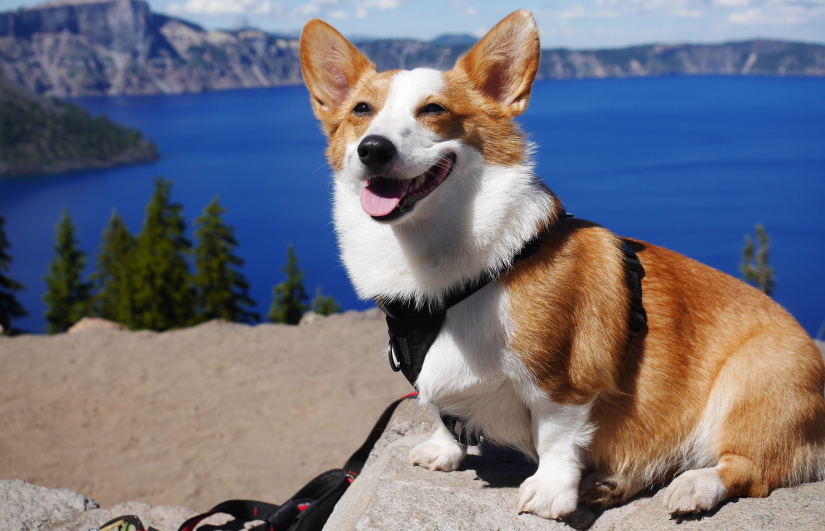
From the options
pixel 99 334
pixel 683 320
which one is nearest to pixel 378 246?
pixel 683 320

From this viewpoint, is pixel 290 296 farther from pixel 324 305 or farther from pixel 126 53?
pixel 126 53

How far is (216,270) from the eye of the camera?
32.6 meters

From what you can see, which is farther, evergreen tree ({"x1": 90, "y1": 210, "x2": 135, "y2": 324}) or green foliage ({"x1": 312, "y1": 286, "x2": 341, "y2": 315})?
green foliage ({"x1": 312, "y1": 286, "x2": 341, "y2": 315})

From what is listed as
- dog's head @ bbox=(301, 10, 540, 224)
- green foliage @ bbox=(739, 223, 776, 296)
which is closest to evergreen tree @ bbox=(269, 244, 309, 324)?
green foliage @ bbox=(739, 223, 776, 296)

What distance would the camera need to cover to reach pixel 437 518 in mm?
2777

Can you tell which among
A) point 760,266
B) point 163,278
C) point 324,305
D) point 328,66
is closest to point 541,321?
point 328,66

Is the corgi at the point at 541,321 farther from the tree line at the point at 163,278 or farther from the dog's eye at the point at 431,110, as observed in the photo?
the tree line at the point at 163,278

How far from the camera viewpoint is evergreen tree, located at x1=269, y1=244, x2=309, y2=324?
1519 inches

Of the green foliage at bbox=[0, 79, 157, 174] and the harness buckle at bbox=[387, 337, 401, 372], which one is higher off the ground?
the harness buckle at bbox=[387, 337, 401, 372]

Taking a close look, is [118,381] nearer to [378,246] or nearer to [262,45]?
[378,246]

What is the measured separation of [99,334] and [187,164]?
10388 centimetres

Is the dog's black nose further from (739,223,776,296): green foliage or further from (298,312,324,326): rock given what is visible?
(739,223,776,296): green foliage

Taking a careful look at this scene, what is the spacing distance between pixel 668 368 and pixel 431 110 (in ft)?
5.76

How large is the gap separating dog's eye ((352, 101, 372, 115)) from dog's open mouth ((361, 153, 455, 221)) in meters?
0.43
